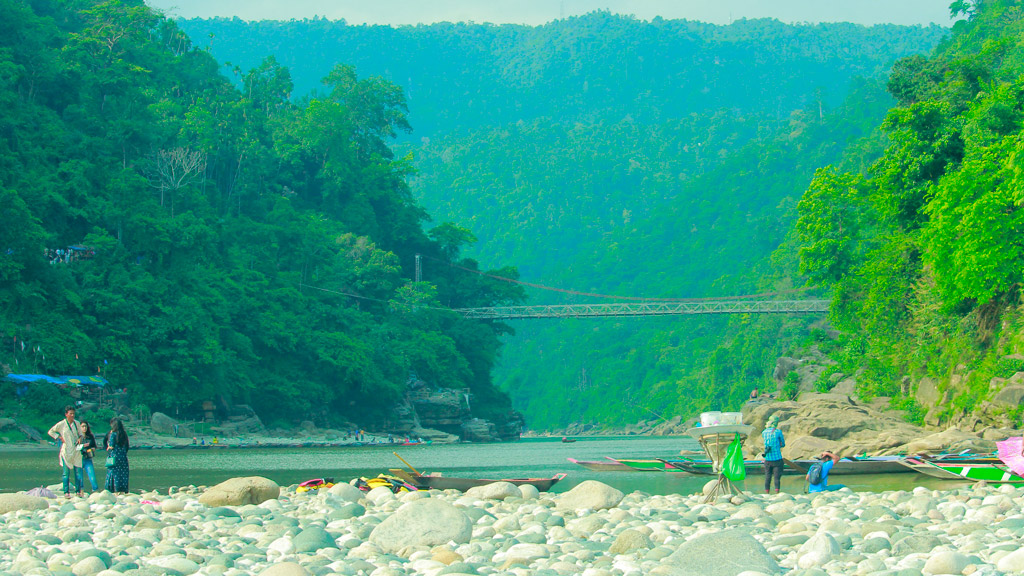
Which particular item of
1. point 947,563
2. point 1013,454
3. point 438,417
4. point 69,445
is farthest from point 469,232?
point 947,563

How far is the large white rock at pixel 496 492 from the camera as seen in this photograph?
14.3 m

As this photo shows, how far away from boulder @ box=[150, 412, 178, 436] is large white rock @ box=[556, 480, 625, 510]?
33.8m

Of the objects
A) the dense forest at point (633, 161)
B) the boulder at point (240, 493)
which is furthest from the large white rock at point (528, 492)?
the dense forest at point (633, 161)

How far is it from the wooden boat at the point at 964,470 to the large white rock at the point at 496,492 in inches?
301

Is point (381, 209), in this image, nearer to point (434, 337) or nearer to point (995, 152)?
point (434, 337)

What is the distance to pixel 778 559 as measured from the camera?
7.90 m

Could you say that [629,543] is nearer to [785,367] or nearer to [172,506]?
[172,506]

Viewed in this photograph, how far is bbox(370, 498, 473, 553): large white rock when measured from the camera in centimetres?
893

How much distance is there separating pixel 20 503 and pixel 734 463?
9170 mm

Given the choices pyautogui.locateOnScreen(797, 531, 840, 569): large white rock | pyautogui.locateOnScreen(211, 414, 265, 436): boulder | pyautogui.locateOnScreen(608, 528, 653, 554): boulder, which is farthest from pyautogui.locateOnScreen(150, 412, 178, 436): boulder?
pyautogui.locateOnScreen(797, 531, 840, 569): large white rock

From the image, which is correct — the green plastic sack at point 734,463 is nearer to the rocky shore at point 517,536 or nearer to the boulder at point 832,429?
the rocky shore at point 517,536

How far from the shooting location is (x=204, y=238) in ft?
161

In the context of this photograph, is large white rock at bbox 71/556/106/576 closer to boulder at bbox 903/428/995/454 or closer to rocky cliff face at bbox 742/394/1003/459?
rocky cliff face at bbox 742/394/1003/459

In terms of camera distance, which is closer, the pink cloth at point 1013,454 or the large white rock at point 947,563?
the large white rock at point 947,563
